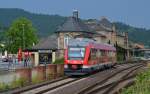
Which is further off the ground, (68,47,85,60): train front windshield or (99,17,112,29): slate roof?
(99,17,112,29): slate roof

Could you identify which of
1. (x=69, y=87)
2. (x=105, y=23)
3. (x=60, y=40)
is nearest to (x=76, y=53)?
(x=69, y=87)

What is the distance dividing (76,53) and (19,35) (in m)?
112

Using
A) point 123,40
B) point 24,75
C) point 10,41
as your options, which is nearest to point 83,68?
point 24,75

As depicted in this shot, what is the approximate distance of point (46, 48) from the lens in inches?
4043

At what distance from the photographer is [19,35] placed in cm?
15712

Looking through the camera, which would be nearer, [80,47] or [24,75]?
[24,75]

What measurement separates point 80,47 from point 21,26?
113 meters

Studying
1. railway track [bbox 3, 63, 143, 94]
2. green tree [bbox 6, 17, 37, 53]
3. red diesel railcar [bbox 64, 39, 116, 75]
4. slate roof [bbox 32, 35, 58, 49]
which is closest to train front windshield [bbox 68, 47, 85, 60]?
red diesel railcar [bbox 64, 39, 116, 75]

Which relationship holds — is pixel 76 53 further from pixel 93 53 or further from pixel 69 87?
pixel 69 87

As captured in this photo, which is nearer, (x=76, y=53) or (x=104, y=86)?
(x=104, y=86)

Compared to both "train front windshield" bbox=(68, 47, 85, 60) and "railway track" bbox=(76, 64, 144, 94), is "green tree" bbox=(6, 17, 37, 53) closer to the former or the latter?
"train front windshield" bbox=(68, 47, 85, 60)

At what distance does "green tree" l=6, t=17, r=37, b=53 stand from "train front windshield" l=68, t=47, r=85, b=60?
352 feet

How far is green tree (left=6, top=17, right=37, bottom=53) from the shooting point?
155250 mm

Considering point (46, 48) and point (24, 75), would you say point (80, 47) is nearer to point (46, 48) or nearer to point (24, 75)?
point (24, 75)
